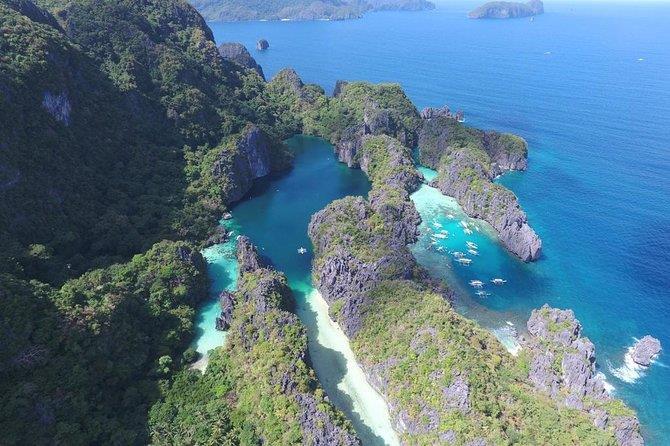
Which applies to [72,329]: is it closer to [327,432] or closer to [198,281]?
[198,281]

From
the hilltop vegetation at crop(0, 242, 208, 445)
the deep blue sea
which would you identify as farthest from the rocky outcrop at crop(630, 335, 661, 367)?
the hilltop vegetation at crop(0, 242, 208, 445)

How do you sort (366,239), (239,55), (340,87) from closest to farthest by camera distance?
(366,239) < (340,87) < (239,55)

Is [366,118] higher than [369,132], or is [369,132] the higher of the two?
[366,118]

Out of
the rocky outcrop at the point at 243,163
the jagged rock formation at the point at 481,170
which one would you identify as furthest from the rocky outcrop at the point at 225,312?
the jagged rock formation at the point at 481,170

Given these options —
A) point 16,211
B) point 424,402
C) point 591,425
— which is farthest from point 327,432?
point 16,211

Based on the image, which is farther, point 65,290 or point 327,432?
point 65,290

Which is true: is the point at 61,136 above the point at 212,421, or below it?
above

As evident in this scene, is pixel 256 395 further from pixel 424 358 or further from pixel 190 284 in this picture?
pixel 190 284

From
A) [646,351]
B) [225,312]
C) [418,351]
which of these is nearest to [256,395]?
[225,312]
